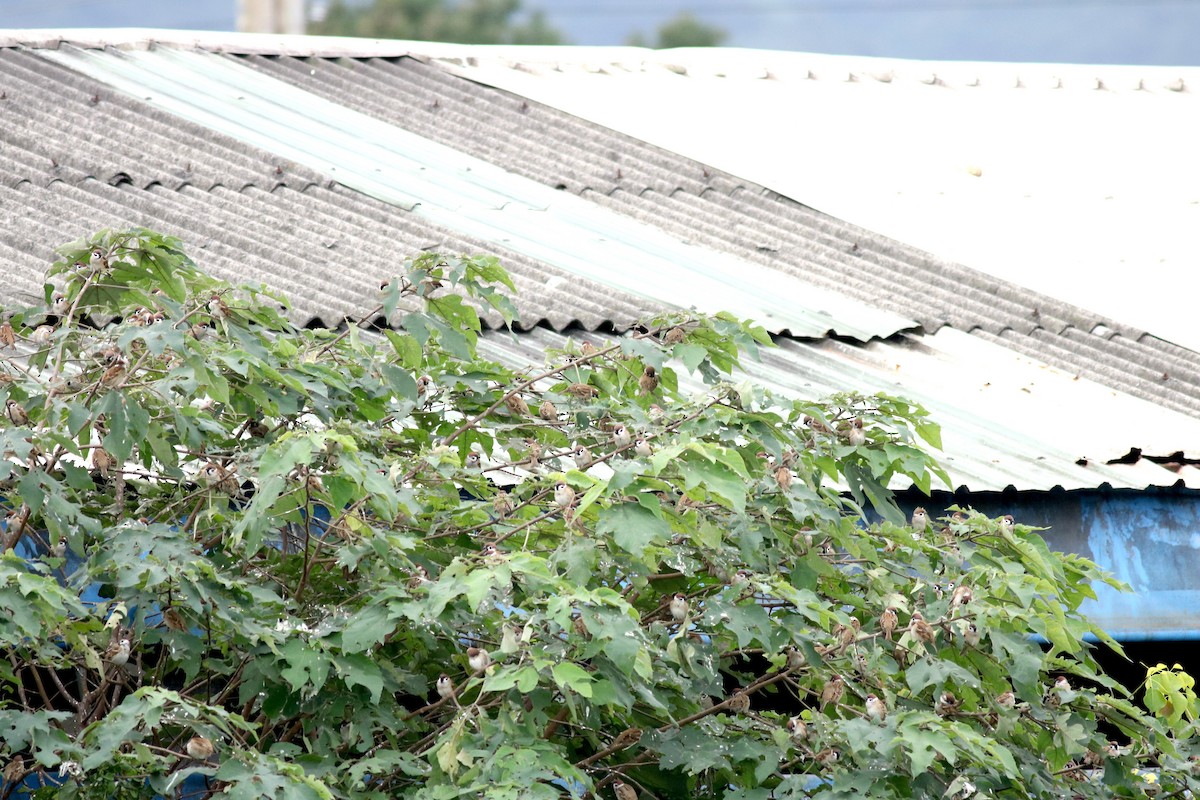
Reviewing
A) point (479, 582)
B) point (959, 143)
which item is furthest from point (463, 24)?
point (479, 582)

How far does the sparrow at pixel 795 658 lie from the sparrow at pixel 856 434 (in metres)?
0.48

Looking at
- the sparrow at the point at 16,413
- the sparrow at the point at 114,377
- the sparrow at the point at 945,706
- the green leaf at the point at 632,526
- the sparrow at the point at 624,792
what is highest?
the green leaf at the point at 632,526

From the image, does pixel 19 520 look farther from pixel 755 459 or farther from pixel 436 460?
pixel 755 459

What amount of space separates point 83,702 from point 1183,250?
19.0 ft

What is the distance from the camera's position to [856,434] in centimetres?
368

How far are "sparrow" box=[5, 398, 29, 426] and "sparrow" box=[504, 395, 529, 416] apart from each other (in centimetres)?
108

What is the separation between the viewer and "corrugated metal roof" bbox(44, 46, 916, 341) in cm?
636

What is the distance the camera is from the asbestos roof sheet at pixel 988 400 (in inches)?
196

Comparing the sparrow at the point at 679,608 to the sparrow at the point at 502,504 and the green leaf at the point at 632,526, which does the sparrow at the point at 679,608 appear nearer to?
the green leaf at the point at 632,526

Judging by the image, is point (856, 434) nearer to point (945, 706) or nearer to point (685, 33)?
point (945, 706)

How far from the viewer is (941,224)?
25.6 feet

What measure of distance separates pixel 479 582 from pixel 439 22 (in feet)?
158

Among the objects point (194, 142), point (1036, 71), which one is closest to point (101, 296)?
point (194, 142)

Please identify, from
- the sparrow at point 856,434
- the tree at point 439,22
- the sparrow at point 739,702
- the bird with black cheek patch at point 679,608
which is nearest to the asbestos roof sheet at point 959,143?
the sparrow at point 856,434
